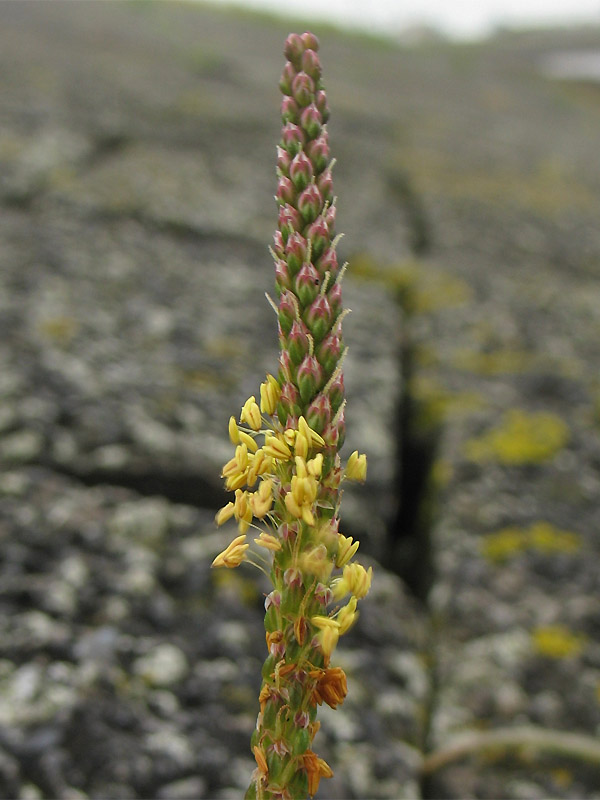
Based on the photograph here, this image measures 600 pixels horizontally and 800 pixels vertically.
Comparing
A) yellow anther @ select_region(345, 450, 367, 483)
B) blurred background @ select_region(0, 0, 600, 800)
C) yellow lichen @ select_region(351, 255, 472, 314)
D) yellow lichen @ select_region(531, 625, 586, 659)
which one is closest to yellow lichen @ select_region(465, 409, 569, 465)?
blurred background @ select_region(0, 0, 600, 800)

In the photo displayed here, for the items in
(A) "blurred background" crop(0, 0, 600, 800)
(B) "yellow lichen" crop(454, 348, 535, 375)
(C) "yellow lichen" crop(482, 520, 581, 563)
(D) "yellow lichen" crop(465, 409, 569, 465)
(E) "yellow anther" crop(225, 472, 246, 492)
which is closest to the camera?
(E) "yellow anther" crop(225, 472, 246, 492)

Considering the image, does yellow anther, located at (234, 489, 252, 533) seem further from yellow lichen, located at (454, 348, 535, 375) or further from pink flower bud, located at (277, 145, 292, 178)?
yellow lichen, located at (454, 348, 535, 375)

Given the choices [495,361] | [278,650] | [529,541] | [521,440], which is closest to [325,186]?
[278,650]

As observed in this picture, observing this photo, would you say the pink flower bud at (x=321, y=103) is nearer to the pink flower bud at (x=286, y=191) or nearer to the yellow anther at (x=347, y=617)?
the pink flower bud at (x=286, y=191)

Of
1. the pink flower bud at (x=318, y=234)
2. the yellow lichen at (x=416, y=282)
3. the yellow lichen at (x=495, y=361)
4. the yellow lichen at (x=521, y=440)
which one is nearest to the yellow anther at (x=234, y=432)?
the pink flower bud at (x=318, y=234)

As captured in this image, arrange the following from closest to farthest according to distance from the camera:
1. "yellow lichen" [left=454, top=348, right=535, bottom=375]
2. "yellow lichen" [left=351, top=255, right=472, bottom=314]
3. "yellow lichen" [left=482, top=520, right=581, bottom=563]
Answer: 1. "yellow lichen" [left=482, top=520, right=581, bottom=563]
2. "yellow lichen" [left=454, top=348, right=535, bottom=375]
3. "yellow lichen" [left=351, top=255, right=472, bottom=314]

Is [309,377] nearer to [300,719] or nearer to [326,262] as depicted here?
[326,262]

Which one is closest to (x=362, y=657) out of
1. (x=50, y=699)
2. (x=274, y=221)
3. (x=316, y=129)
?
(x=50, y=699)
